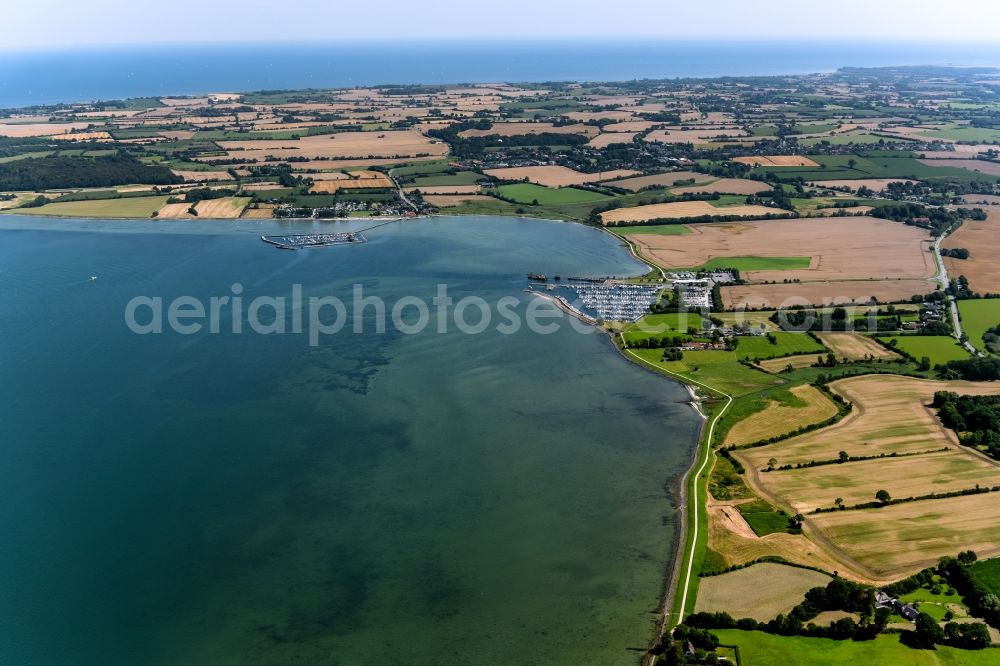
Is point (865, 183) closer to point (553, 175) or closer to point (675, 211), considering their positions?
point (675, 211)

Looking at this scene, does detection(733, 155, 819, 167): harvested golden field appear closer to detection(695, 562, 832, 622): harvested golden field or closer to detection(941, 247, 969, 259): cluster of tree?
detection(941, 247, 969, 259): cluster of tree

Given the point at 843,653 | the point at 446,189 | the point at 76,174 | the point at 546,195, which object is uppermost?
the point at 76,174

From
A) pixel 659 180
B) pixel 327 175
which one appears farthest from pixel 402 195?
pixel 659 180

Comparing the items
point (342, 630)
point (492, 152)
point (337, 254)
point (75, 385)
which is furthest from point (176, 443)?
point (492, 152)

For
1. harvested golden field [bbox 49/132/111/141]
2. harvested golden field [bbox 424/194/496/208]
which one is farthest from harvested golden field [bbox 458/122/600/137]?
harvested golden field [bbox 49/132/111/141]

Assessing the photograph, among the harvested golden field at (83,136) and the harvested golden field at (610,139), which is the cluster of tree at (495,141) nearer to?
the harvested golden field at (610,139)
